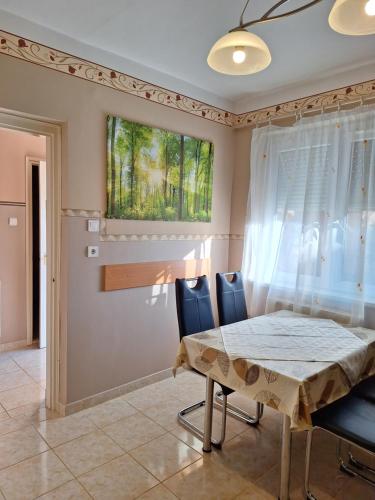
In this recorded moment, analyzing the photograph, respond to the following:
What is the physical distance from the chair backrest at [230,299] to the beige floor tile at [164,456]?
0.85 meters

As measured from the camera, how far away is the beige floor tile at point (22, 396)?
8.43 feet

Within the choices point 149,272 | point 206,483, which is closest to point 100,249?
point 149,272

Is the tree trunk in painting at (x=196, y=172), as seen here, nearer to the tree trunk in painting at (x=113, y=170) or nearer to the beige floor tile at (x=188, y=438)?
the tree trunk in painting at (x=113, y=170)

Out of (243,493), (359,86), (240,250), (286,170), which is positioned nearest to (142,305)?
(240,250)

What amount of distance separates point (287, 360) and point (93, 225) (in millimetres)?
1556

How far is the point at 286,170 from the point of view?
2.93 metres

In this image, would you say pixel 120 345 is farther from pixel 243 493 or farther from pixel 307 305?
pixel 307 305

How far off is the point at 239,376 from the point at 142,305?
124 centimetres

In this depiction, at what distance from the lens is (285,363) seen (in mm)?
1733

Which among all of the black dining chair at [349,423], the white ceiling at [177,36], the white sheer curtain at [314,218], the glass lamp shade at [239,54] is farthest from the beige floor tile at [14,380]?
the glass lamp shade at [239,54]

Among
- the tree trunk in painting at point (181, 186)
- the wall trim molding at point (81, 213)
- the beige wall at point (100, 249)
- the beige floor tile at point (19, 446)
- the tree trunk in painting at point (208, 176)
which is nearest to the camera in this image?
the beige floor tile at point (19, 446)

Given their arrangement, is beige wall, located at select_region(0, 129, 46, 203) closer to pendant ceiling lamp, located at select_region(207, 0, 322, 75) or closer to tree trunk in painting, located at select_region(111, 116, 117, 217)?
tree trunk in painting, located at select_region(111, 116, 117, 217)

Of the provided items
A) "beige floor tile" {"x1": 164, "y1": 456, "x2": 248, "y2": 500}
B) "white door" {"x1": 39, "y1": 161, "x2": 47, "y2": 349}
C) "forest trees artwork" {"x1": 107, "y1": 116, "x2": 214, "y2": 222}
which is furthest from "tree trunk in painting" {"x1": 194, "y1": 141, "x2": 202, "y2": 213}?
"beige floor tile" {"x1": 164, "y1": 456, "x2": 248, "y2": 500}

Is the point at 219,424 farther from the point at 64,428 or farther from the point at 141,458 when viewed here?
the point at 64,428
